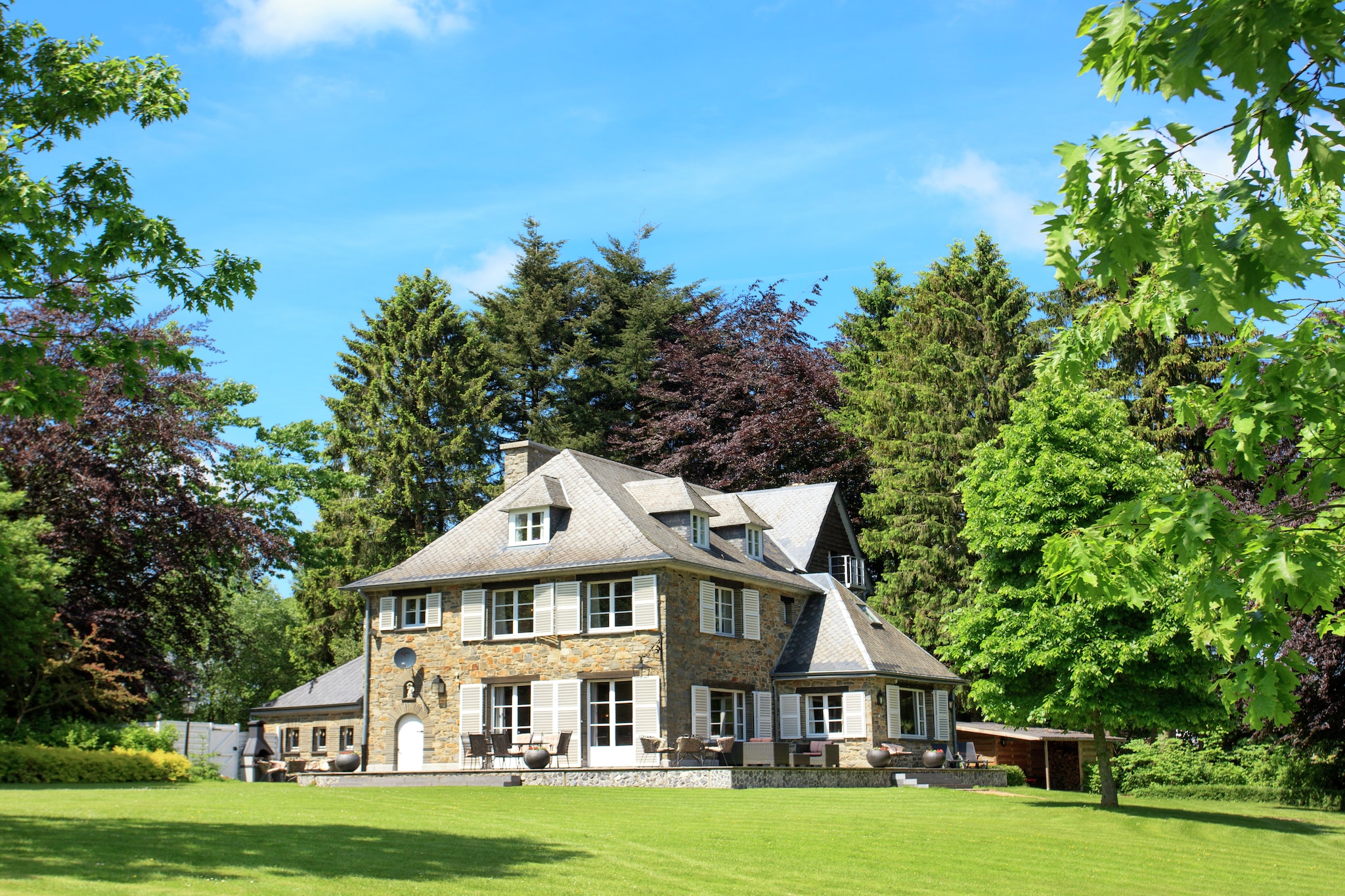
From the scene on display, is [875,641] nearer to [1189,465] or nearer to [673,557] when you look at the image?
[673,557]

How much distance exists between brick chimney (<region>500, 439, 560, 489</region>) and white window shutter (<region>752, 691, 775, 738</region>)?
29.7 feet

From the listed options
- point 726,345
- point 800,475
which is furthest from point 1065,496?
point 726,345

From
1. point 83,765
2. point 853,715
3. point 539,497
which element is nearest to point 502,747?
point 539,497

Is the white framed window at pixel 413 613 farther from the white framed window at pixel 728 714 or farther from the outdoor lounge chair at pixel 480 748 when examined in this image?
the white framed window at pixel 728 714

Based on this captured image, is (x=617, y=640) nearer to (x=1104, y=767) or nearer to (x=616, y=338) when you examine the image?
(x=1104, y=767)

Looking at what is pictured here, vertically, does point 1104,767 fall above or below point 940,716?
below

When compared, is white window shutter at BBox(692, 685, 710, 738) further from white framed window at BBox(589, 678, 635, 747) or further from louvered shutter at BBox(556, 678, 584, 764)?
louvered shutter at BBox(556, 678, 584, 764)

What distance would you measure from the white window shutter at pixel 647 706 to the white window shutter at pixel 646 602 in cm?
124

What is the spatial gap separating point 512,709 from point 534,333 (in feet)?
74.6

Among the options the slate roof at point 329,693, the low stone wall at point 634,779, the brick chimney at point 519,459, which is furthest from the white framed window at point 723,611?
the slate roof at point 329,693

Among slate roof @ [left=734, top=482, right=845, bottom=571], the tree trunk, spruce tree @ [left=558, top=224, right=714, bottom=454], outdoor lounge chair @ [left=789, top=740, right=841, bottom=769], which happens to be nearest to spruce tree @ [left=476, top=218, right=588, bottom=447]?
spruce tree @ [left=558, top=224, right=714, bottom=454]

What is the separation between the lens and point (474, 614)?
94.3 ft

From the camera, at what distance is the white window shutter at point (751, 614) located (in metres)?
29.4

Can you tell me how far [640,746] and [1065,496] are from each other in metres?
11.1
